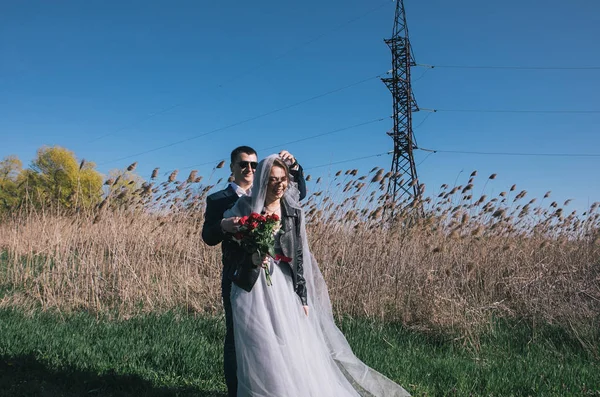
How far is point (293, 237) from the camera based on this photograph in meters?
3.25

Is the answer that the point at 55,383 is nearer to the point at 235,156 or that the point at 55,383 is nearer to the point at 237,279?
the point at 237,279

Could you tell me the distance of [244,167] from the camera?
340 centimetres

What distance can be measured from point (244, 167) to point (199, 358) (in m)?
2.20

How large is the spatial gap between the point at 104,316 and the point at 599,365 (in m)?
5.75

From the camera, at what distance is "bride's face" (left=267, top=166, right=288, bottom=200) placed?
3070 millimetres

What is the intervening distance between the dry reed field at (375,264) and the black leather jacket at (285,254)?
123 inches

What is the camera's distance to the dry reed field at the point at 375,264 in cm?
648

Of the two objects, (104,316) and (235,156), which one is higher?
(235,156)

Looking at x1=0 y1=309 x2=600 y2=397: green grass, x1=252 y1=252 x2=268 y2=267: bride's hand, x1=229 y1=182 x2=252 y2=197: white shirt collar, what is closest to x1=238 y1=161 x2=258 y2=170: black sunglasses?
x1=229 y1=182 x2=252 y2=197: white shirt collar

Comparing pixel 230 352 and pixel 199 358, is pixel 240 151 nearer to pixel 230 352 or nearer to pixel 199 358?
pixel 230 352

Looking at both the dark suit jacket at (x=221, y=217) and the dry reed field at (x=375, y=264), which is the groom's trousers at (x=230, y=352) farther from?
the dry reed field at (x=375, y=264)

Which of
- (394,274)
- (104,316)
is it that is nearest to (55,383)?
(104,316)

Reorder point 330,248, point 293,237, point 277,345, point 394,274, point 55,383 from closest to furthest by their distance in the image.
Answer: point 277,345
point 293,237
point 55,383
point 394,274
point 330,248

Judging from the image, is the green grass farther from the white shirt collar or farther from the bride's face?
the bride's face
